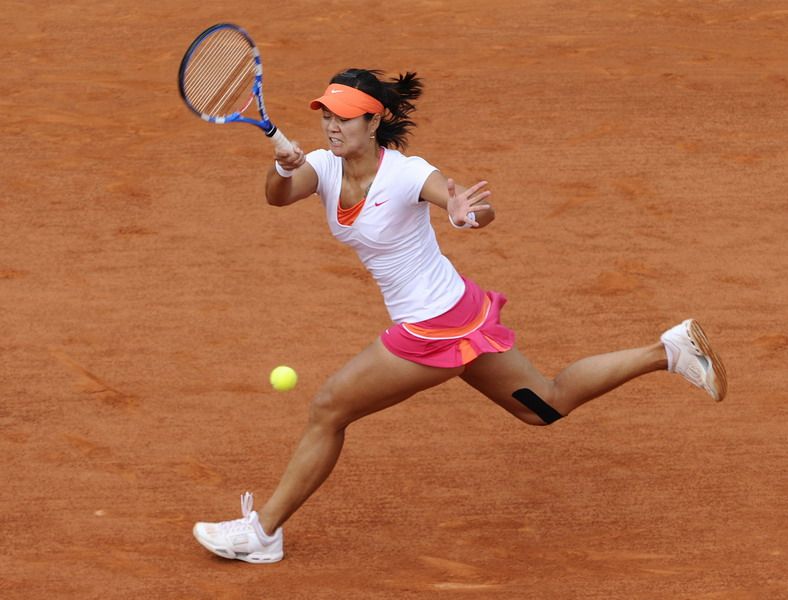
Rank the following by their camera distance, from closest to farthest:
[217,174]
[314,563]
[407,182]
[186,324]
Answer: [407,182] < [314,563] < [186,324] < [217,174]

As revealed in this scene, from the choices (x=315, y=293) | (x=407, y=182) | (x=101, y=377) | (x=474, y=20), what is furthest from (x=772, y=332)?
(x=474, y=20)

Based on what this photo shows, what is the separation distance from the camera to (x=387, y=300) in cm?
602

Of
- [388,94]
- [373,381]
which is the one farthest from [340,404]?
[388,94]

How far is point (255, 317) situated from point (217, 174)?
1991 mm

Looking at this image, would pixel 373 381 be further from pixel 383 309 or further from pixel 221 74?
pixel 383 309

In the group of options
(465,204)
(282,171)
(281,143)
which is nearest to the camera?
(465,204)

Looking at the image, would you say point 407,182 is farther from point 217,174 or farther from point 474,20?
point 474,20

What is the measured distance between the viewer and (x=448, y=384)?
7.81 m

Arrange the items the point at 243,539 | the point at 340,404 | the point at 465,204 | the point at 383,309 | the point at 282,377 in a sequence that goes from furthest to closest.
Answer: the point at 383,309, the point at 282,377, the point at 243,539, the point at 340,404, the point at 465,204

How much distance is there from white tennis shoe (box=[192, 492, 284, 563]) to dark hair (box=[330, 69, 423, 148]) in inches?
65.7

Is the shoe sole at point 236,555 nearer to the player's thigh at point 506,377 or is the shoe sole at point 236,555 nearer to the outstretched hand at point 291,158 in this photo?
the player's thigh at point 506,377

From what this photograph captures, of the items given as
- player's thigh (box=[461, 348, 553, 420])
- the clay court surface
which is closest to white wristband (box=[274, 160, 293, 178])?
player's thigh (box=[461, 348, 553, 420])

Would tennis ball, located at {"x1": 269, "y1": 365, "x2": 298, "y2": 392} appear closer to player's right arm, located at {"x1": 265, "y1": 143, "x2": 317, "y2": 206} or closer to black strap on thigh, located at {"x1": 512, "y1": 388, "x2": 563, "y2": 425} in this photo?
player's right arm, located at {"x1": 265, "y1": 143, "x2": 317, "y2": 206}

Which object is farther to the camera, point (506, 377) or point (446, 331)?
point (506, 377)
